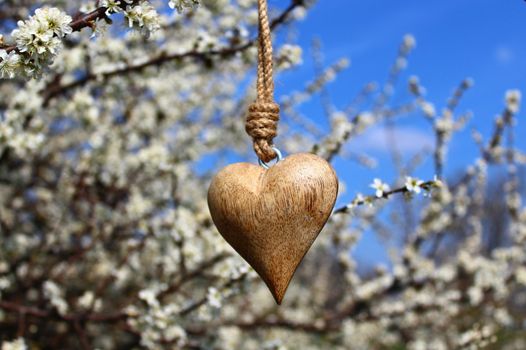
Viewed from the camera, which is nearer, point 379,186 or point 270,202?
point 270,202

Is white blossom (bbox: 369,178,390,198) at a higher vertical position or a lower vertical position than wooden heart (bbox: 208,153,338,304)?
higher

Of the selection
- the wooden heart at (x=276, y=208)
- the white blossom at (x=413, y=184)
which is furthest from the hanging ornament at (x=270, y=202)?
the white blossom at (x=413, y=184)

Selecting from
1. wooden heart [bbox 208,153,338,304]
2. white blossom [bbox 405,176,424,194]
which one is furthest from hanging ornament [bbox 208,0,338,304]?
white blossom [bbox 405,176,424,194]

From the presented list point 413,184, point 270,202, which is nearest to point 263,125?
point 270,202

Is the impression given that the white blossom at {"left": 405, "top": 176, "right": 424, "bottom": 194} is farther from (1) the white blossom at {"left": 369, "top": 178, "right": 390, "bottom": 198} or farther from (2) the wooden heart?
(2) the wooden heart

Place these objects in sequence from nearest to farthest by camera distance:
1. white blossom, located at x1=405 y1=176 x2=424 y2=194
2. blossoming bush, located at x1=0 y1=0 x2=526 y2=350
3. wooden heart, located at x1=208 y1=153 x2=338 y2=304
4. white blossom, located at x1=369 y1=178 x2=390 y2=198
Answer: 1. wooden heart, located at x1=208 y1=153 x2=338 y2=304
2. white blossom, located at x1=405 y1=176 x2=424 y2=194
3. white blossom, located at x1=369 y1=178 x2=390 y2=198
4. blossoming bush, located at x1=0 y1=0 x2=526 y2=350

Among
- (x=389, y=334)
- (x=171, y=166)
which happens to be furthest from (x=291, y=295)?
(x=171, y=166)

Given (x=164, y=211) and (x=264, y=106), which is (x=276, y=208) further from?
(x=164, y=211)
